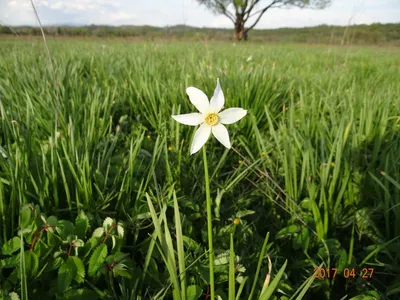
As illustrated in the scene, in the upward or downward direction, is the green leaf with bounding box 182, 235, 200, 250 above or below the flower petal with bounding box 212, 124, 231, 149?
below

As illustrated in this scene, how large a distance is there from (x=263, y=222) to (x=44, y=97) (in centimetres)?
135

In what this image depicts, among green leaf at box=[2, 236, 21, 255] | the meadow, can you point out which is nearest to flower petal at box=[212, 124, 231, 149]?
the meadow

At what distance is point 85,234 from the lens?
893 mm

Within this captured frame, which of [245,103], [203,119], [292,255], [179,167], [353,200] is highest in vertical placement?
[203,119]

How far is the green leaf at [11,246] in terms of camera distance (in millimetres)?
744

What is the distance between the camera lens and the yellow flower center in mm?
563

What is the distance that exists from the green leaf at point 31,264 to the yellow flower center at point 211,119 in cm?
54

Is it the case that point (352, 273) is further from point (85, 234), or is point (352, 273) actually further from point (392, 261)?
point (85, 234)

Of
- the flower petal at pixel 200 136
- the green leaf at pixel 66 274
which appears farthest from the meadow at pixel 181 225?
the flower petal at pixel 200 136

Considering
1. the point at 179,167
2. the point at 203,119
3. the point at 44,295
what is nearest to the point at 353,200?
the point at 179,167

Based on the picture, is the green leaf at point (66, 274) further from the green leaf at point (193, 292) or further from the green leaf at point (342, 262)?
the green leaf at point (342, 262)

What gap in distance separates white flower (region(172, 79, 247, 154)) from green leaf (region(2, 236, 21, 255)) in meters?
0.55
